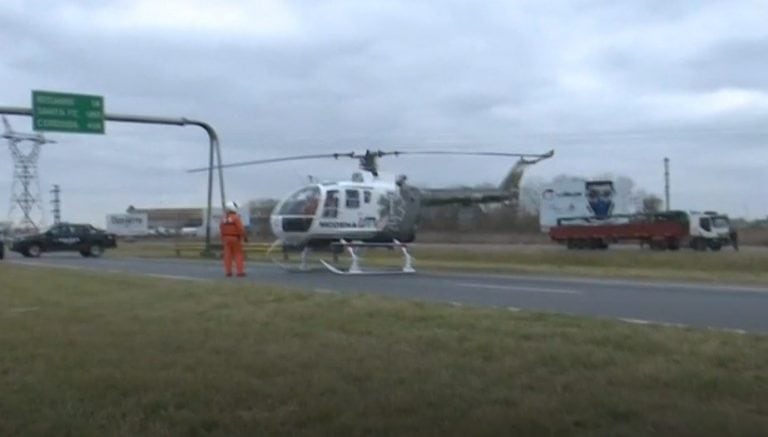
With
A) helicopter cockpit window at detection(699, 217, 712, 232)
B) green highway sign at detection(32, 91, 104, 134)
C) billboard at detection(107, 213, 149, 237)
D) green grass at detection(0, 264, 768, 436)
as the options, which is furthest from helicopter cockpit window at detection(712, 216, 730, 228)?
billboard at detection(107, 213, 149, 237)

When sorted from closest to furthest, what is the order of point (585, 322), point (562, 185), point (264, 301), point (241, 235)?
point (585, 322) < point (264, 301) < point (241, 235) < point (562, 185)

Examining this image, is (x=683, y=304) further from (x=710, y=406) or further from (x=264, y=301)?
(x=710, y=406)

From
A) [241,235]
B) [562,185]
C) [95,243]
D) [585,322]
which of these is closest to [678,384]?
[585,322]

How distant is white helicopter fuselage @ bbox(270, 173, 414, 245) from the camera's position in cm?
2933

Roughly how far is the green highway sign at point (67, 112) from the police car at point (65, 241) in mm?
18549

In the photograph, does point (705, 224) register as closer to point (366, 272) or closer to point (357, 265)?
point (357, 265)

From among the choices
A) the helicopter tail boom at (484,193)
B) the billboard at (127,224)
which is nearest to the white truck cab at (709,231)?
the helicopter tail boom at (484,193)

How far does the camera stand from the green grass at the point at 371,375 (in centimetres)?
703

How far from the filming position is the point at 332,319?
1304 centimetres

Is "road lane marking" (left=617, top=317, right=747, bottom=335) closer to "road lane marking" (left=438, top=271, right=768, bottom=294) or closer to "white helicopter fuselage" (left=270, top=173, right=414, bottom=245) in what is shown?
"road lane marking" (left=438, top=271, right=768, bottom=294)

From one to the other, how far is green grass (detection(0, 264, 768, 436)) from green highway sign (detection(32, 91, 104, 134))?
57.7 feet

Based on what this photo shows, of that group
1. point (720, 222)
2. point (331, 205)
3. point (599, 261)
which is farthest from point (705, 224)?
point (331, 205)

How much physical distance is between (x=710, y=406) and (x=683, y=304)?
9.85 m

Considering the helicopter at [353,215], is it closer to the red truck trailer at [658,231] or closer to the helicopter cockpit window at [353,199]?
the helicopter cockpit window at [353,199]
